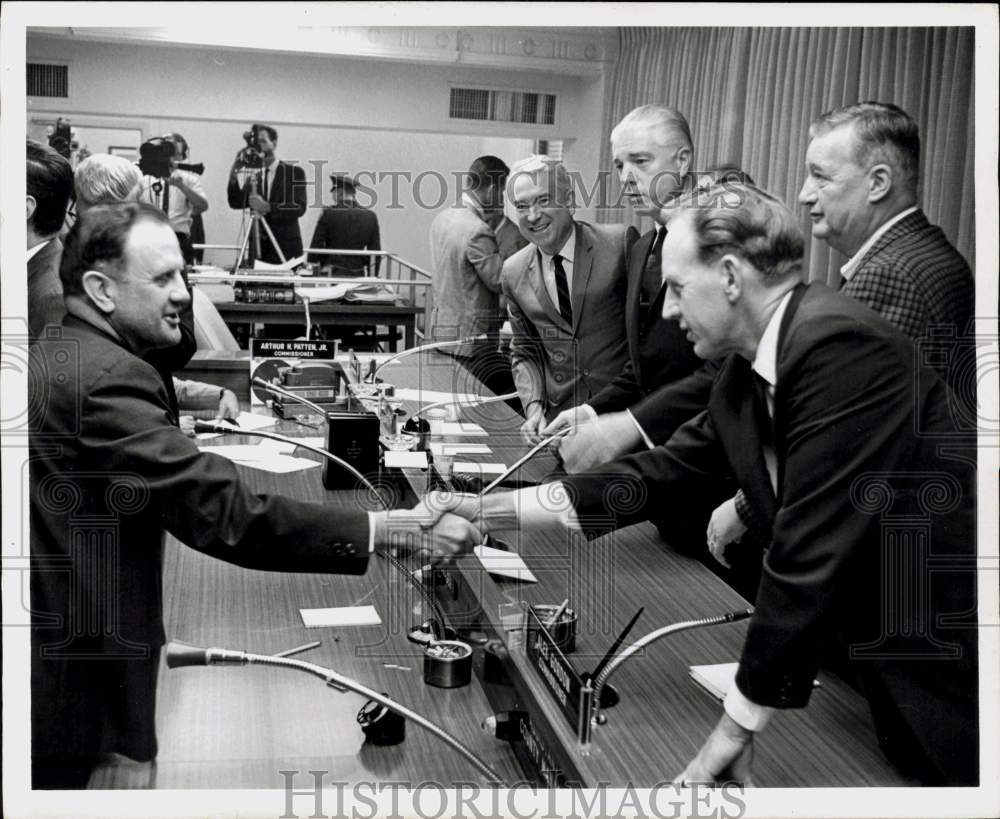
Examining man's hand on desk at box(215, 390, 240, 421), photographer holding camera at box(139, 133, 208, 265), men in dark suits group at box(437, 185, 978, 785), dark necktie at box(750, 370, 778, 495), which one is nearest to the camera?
men in dark suits group at box(437, 185, 978, 785)

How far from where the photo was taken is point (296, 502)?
6.21 feet

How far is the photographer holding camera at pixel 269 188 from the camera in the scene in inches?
91.4

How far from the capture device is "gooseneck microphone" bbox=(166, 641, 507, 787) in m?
1.71

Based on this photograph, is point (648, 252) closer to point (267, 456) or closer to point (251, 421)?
point (267, 456)

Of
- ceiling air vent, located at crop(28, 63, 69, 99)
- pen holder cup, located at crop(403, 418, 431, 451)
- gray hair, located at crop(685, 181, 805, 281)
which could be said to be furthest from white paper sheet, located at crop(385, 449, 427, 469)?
gray hair, located at crop(685, 181, 805, 281)

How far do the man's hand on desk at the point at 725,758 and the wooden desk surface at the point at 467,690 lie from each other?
0.03m

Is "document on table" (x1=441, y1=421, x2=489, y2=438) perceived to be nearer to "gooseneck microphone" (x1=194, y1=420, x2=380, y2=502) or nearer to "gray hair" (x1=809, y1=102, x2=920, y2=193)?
"gooseneck microphone" (x1=194, y1=420, x2=380, y2=502)

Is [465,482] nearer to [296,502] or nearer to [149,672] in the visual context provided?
[296,502]

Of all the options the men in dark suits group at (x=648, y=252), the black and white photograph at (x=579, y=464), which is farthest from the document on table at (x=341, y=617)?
the men in dark suits group at (x=648, y=252)

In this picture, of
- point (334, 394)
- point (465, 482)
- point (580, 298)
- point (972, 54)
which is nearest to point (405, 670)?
point (465, 482)

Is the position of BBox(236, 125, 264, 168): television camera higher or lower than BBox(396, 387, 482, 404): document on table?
higher

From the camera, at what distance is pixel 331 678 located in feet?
5.77

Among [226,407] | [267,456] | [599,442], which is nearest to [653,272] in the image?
[599,442]

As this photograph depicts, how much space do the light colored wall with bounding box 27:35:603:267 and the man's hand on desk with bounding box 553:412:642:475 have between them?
1.52ft
